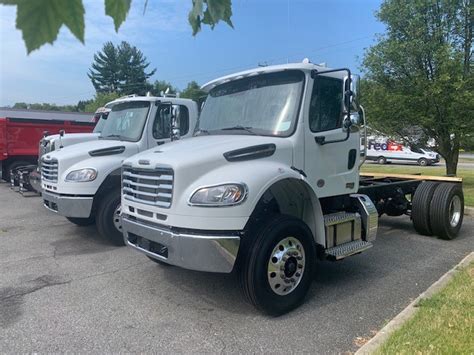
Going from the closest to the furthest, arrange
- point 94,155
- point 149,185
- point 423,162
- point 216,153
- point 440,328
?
1. point 440,328
2. point 216,153
3. point 149,185
4. point 94,155
5. point 423,162

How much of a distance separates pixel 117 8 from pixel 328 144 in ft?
14.4

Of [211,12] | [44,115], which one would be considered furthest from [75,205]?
[44,115]

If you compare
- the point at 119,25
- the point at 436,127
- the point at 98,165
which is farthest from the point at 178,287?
the point at 436,127

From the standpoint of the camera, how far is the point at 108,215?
7.14 meters

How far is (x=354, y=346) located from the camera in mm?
3791

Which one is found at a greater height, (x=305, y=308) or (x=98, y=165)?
(x=98, y=165)

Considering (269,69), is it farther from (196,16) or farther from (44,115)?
(44,115)

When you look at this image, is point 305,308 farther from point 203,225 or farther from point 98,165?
point 98,165

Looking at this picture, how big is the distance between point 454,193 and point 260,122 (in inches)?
192

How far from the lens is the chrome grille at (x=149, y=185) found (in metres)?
4.43

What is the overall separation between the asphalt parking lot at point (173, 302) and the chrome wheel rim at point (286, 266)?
311 mm

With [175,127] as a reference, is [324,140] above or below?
below

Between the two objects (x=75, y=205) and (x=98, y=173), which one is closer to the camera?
(x=75, y=205)

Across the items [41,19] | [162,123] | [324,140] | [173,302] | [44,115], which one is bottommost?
[173,302]
